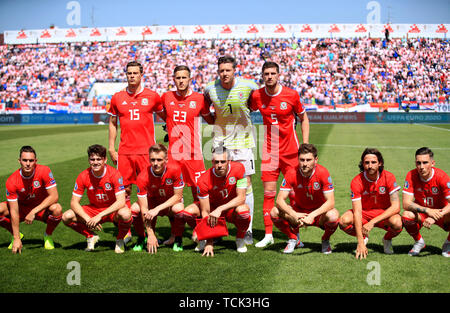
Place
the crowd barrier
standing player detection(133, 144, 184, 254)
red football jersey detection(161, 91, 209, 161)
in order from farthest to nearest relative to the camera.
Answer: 1. the crowd barrier
2. red football jersey detection(161, 91, 209, 161)
3. standing player detection(133, 144, 184, 254)

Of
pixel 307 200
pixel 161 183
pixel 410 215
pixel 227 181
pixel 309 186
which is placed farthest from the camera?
pixel 161 183

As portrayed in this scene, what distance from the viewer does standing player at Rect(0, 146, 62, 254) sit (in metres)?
5.93

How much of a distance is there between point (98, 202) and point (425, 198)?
413cm

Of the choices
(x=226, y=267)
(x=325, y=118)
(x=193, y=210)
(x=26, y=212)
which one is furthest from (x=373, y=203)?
(x=325, y=118)

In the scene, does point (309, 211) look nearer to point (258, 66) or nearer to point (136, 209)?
point (136, 209)

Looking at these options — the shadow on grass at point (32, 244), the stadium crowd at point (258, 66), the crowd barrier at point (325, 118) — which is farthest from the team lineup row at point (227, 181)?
the stadium crowd at point (258, 66)

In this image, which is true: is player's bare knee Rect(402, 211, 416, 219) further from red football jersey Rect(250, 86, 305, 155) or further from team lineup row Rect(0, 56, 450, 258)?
red football jersey Rect(250, 86, 305, 155)

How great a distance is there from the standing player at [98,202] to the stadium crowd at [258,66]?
34814 millimetres

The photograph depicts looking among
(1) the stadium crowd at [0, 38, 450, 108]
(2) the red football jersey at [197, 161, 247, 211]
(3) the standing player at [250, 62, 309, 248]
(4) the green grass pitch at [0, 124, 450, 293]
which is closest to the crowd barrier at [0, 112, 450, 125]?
(1) the stadium crowd at [0, 38, 450, 108]

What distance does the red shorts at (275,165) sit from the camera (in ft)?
21.1

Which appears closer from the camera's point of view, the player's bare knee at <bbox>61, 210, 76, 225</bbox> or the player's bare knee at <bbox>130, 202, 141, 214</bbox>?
the player's bare knee at <bbox>61, 210, 76, 225</bbox>

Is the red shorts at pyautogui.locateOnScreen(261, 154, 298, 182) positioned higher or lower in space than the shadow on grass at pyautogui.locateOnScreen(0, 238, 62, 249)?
higher

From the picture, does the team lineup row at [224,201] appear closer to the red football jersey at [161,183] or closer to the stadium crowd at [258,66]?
the red football jersey at [161,183]

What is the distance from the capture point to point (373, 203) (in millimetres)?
5801
